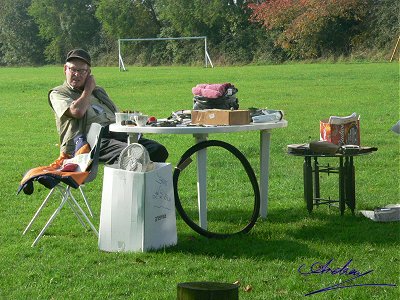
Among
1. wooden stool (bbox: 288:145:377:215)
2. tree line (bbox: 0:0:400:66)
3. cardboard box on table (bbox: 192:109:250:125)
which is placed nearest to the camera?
cardboard box on table (bbox: 192:109:250:125)

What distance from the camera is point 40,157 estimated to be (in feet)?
42.2

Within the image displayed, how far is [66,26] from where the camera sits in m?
69.4

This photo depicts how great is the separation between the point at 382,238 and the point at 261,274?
138 centimetres

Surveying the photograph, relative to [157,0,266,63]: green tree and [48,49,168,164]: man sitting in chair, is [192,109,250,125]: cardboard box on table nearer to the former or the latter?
[48,49,168,164]: man sitting in chair

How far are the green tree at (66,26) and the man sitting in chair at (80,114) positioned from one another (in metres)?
60.4

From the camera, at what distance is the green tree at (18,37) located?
2783 inches

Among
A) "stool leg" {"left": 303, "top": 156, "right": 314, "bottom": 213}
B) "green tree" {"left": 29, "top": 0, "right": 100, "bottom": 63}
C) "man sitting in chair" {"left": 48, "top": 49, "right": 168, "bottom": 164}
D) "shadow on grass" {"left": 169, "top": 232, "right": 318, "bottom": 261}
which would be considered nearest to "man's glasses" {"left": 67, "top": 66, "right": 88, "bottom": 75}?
"man sitting in chair" {"left": 48, "top": 49, "right": 168, "bottom": 164}

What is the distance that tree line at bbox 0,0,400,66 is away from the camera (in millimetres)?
49406

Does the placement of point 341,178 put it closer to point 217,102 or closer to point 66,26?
point 217,102

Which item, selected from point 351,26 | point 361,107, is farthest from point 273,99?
point 351,26

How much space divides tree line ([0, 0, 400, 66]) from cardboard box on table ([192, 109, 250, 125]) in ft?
130

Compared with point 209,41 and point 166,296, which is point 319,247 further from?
point 209,41

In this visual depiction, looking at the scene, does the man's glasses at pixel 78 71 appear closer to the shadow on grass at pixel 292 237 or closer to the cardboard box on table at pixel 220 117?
the cardboard box on table at pixel 220 117

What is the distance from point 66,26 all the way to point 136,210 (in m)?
64.2
